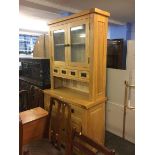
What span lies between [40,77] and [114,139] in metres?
1.47

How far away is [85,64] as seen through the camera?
2.22m

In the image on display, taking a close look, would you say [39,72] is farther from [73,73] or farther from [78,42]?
[78,42]

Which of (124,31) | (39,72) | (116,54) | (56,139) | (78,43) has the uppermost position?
(124,31)

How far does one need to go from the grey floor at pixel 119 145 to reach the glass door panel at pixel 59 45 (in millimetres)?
1367

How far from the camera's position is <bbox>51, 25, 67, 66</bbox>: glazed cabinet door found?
256cm

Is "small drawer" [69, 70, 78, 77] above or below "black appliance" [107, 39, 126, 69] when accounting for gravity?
below

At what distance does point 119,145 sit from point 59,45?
1.69 metres

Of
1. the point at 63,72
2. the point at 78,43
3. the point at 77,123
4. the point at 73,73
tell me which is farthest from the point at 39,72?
the point at 77,123

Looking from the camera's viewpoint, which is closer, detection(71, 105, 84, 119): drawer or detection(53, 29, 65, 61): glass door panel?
detection(71, 105, 84, 119): drawer

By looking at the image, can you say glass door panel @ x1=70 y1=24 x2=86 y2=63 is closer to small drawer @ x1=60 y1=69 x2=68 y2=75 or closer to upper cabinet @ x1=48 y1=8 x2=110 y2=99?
upper cabinet @ x1=48 y1=8 x2=110 y2=99

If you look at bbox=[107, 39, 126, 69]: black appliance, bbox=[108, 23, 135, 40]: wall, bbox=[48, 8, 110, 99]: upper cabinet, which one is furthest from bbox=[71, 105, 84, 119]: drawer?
bbox=[108, 23, 135, 40]: wall

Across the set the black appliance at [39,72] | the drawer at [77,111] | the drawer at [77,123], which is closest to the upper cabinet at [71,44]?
the black appliance at [39,72]
